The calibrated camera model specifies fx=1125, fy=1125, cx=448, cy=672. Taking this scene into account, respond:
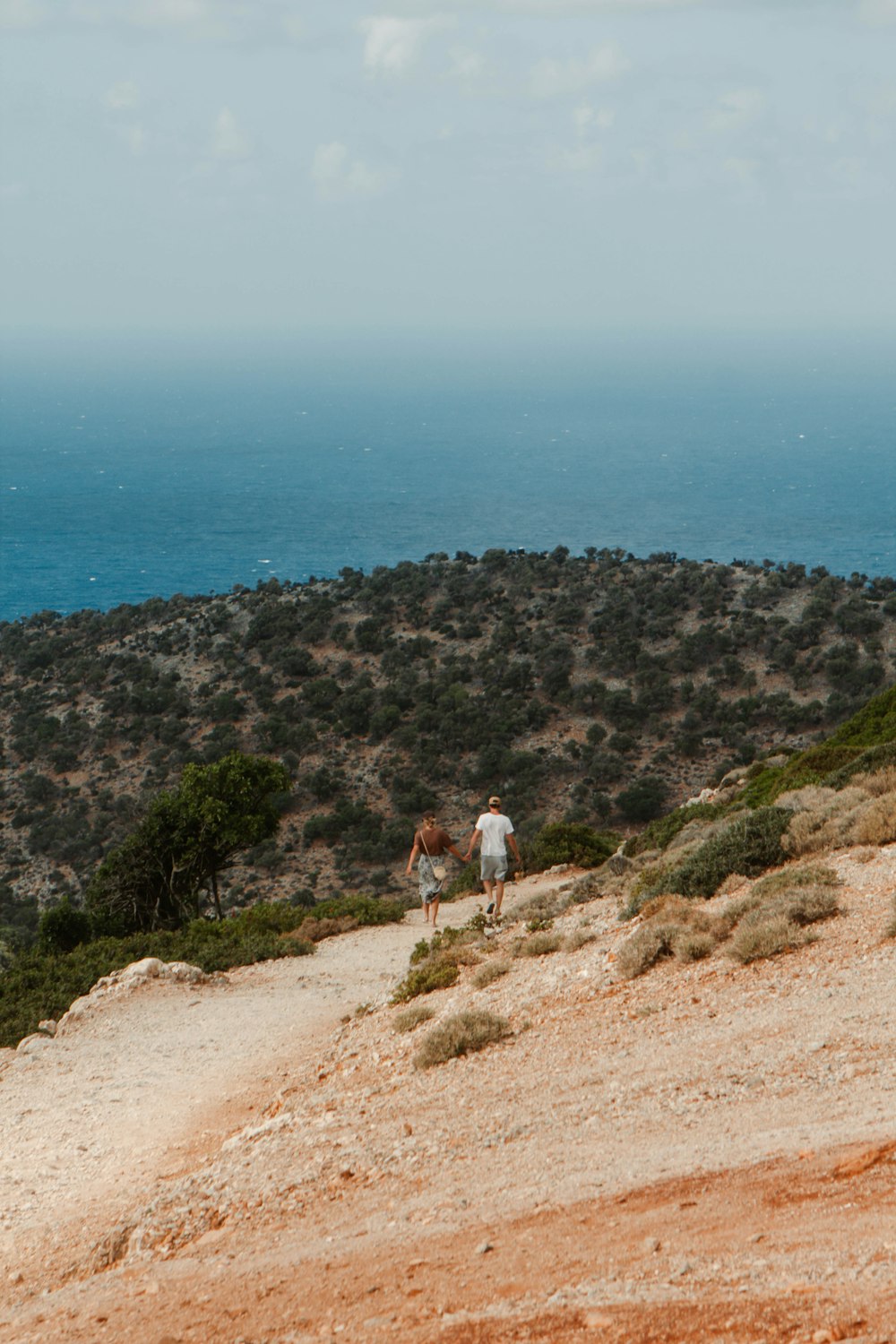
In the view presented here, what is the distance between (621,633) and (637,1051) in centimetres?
4174

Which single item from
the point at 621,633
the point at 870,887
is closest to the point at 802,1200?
the point at 870,887

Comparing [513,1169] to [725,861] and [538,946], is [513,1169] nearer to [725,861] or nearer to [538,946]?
[538,946]

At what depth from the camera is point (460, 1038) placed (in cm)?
957

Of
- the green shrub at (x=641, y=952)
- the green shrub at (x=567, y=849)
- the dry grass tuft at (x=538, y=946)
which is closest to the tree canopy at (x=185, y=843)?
the green shrub at (x=567, y=849)

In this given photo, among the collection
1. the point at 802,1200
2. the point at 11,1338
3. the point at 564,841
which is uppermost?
the point at 802,1200

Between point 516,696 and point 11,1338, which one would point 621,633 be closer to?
point 516,696

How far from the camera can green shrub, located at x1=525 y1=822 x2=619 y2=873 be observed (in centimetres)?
2402

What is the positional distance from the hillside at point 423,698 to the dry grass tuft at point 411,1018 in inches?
947

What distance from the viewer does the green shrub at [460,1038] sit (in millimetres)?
9484

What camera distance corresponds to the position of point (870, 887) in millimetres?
10875

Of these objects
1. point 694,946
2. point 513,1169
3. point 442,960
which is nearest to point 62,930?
point 442,960

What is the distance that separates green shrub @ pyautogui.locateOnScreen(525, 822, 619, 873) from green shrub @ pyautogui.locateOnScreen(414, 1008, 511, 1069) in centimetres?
1407

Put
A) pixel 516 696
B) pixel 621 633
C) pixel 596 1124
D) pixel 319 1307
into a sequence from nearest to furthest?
pixel 319 1307 < pixel 596 1124 < pixel 516 696 < pixel 621 633

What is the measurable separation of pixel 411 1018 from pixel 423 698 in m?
35.6
